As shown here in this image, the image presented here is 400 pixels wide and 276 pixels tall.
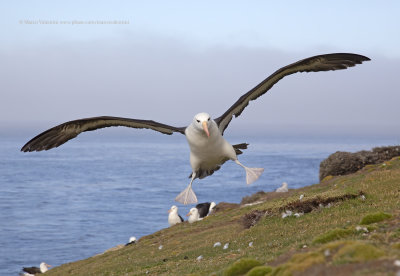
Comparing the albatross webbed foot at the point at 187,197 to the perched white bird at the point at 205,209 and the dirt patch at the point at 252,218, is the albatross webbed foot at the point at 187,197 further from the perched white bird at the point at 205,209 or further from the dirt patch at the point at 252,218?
the perched white bird at the point at 205,209

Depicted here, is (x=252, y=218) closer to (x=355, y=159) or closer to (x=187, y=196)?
(x=187, y=196)

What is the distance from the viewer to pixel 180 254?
18.4 m

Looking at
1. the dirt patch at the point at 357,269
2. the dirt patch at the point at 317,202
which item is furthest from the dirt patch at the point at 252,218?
the dirt patch at the point at 357,269

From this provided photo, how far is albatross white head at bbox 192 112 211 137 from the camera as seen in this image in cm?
1513

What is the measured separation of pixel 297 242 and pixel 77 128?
8.94 metres

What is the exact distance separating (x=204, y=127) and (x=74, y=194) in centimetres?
13284

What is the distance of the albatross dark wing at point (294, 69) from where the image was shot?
1769 centimetres

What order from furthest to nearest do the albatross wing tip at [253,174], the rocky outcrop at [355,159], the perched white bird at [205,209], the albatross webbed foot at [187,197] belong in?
the perched white bird at [205,209]
the rocky outcrop at [355,159]
the albatross webbed foot at [187,197]
the albatross wing tip at [253,174]

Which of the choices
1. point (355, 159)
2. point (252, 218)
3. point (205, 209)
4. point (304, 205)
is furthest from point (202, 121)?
point (205, 209)

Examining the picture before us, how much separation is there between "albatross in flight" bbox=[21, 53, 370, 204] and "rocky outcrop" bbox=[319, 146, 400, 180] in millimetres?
15811

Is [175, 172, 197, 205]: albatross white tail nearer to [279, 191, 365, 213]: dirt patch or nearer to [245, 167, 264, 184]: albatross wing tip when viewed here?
[245, 167, 264, 184]: albatross wing tip

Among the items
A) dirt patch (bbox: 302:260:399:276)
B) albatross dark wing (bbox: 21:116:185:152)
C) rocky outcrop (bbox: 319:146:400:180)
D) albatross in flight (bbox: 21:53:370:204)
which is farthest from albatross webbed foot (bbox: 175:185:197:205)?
rocky outcrop (bbox: 319:146:400:180)

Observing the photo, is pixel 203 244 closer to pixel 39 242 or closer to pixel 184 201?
pixel 184 201

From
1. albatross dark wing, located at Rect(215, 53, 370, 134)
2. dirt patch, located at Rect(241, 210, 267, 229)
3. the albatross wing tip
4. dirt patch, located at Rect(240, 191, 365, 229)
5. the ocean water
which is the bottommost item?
the ocean water
